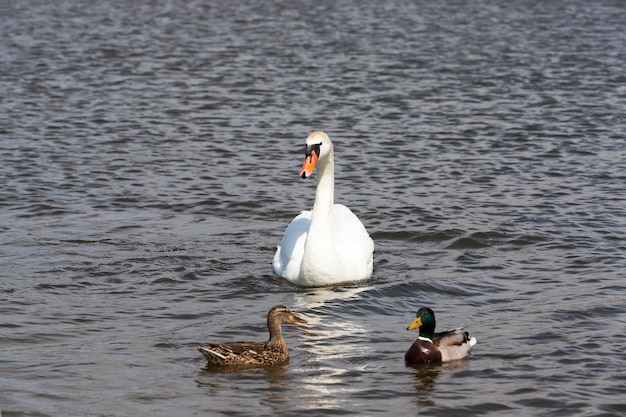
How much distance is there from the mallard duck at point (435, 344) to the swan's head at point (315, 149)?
256 centimetres

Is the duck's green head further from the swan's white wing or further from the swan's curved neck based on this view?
the swan's curved neck

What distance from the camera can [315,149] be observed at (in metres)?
12.1

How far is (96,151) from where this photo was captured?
58.2 feet

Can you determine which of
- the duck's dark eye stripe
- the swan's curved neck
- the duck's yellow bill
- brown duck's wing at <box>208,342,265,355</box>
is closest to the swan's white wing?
the swan's curved neck

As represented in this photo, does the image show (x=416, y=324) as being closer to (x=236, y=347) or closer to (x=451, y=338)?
(x=451, y=338)

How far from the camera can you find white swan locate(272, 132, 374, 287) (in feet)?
39.0

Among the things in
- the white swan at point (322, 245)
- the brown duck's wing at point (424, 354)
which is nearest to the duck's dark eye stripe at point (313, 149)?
the white swan at point (322, 245)

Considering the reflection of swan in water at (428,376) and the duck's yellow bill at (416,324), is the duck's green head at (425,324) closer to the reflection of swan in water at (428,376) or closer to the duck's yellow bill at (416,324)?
the duck's yellow bill at (416,324)

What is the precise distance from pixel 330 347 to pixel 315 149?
2690mm

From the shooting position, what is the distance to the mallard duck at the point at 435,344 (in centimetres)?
945

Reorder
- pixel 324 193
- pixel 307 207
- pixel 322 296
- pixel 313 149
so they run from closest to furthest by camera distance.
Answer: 1. pixel 322 296
2. pixel 313 149
3. pixel 324 193
4. pixel 307 207

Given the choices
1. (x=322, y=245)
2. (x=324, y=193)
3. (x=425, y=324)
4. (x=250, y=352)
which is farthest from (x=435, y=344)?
(x=324, y=193)

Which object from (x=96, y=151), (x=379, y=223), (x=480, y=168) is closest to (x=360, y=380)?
(x=379, y=223)

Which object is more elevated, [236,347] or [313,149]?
[313,149]
